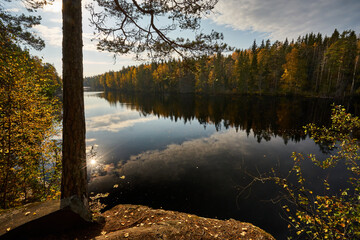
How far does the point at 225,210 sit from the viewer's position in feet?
26.5

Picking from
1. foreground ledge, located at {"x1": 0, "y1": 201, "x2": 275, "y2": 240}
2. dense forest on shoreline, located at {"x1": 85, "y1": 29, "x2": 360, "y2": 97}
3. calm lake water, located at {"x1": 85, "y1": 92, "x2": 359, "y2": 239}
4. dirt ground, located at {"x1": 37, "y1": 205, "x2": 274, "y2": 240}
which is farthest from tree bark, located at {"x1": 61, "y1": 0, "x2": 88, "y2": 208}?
dense forest on shoreline, located at {"x1": 85, "y1": 29, "x2": 360, "y2": 97}

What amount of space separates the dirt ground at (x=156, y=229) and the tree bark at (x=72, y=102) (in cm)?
120

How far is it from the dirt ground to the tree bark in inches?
47.3

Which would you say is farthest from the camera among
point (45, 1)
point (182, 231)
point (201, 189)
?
point (201, 189)

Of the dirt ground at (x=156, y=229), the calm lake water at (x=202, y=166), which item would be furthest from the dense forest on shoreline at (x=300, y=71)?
the dirt ground at (x=156, y=229)

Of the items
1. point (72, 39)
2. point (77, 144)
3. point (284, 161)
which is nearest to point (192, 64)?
point (72, 39)

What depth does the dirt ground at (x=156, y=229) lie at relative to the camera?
3.81 meters

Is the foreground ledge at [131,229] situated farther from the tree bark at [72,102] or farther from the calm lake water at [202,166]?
the calm lake water at [202,166]

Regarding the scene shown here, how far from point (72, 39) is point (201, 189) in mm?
9586

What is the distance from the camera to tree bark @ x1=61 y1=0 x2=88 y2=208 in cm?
367

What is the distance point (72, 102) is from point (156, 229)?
13.0 ft

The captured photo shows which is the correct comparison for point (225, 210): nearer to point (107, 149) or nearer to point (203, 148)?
point (203, 148)

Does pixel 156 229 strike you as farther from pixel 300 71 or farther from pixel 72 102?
pixel 300 71

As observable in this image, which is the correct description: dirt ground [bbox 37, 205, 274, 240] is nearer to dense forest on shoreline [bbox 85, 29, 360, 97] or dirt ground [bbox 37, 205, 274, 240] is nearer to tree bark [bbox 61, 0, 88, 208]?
tree bark [bbox 61, 0, 88, 208]
